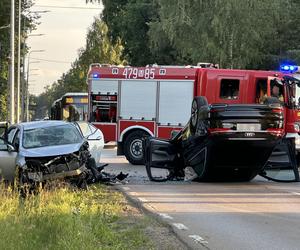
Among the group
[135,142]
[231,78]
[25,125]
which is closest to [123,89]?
[135,142]

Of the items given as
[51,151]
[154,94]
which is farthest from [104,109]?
[51,151]

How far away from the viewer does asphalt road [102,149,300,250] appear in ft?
26.2

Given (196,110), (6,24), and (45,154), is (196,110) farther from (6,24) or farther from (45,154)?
(6,24)

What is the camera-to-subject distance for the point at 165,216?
9.72m

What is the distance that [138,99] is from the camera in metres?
20.4

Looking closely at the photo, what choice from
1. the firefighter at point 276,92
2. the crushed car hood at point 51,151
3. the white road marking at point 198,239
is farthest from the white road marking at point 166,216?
the firefighter at point 276,92

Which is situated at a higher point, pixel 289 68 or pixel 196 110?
pixel 289 68

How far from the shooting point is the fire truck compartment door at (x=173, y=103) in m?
19.9

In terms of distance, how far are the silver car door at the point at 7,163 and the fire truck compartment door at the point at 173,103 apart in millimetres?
7898

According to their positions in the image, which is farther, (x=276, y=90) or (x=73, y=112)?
(x=73, y=112)

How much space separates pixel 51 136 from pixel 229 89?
24.0ft

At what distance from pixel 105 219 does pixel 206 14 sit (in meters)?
29.9

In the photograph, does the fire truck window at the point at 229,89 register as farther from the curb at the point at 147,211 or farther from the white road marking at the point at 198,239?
the white road marking at the point at 198,239

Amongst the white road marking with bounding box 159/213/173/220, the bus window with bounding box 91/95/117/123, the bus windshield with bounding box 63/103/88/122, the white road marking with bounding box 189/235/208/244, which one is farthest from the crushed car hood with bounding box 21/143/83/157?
the bus windshield with bounding box 63/103/88/122
